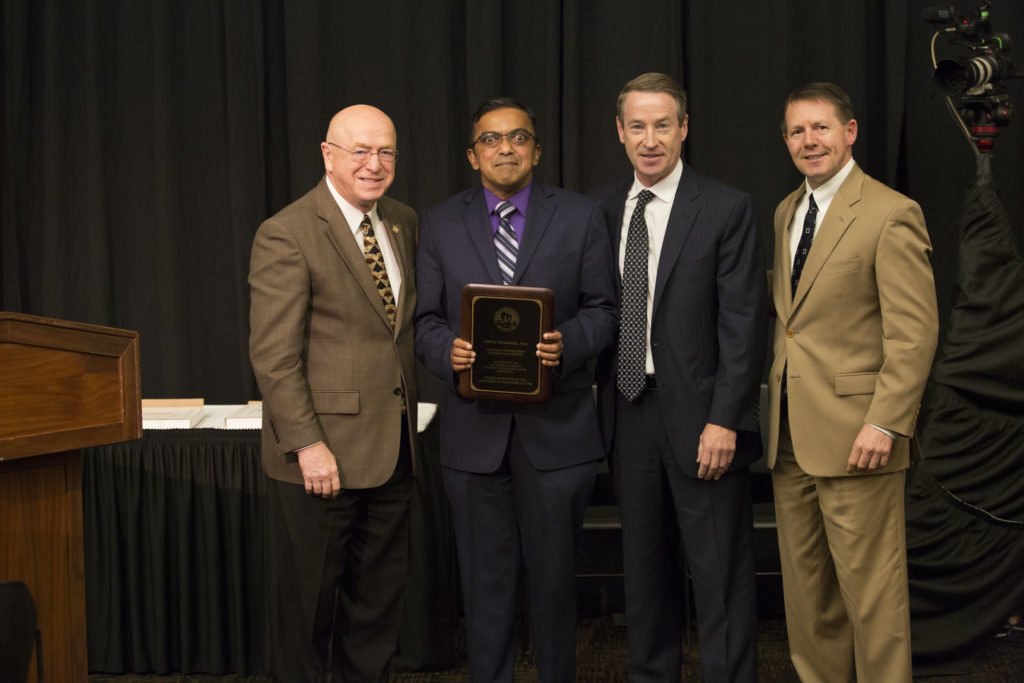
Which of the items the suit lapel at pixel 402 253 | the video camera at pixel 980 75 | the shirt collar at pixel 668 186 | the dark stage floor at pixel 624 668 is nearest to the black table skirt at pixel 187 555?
the dark stage floor at pixel 624 668

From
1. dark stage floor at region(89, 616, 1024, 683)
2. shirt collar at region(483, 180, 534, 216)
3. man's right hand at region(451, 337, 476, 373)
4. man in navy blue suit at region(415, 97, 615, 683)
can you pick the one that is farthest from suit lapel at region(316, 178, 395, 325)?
dark stage floor at region(89, 616, 1024, 683)

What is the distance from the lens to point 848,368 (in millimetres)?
2771

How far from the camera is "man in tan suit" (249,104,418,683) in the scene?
273 cm

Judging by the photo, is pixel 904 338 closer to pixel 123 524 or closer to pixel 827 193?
pixel 827 193

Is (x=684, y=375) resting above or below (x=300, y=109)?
below

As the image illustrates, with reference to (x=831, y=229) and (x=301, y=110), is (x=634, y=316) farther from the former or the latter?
(x=301, y=110)

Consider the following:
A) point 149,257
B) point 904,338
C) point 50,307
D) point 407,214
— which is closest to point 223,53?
point 149,257

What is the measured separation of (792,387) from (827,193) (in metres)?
0.55

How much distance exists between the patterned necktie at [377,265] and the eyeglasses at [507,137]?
1.33 ft

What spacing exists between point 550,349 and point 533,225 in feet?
1.23

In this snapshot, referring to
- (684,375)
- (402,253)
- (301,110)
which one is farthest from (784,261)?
(301,110)

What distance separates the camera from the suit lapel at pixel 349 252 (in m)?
2.79

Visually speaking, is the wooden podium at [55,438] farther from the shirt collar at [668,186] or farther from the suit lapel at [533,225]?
the shirt collar at [668,186]

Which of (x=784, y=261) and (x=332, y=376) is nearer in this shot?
(x=332, y=376)
